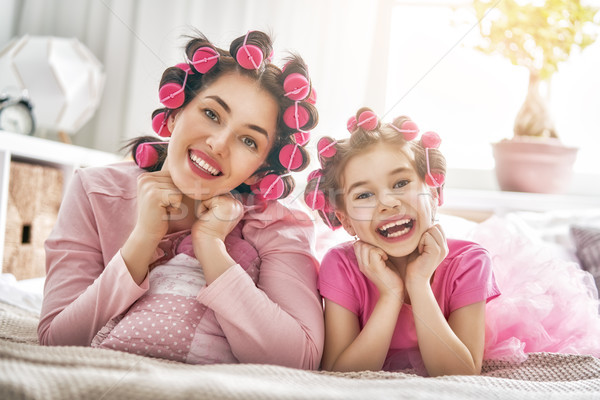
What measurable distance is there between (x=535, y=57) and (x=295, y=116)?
1.27 meters

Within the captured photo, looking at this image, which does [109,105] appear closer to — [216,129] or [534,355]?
[216,129]

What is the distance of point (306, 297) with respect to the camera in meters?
0.93

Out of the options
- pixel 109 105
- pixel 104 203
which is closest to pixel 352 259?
pixel 104 203

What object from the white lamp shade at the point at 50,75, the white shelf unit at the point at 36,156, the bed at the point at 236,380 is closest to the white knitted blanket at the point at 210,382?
the bed at the point at 236,380

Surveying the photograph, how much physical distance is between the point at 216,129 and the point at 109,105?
1.60m

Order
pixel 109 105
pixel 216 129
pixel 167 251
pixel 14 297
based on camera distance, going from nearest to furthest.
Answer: pixel 216 129
pixel 167 251
pixel 14 297
pixel 109 105

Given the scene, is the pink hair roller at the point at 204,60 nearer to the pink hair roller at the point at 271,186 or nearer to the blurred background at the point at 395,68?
the pink hair roller at the point at 271,186

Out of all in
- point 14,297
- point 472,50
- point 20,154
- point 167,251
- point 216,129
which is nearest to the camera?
point 216,129

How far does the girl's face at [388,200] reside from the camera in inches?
35.6

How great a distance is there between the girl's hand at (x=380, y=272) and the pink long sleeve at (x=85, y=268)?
0.35 m

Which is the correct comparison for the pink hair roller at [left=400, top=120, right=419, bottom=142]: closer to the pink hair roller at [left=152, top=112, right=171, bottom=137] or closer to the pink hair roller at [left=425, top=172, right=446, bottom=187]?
the pink hair roller at [left=425, top=172, right=446, bottom=187]

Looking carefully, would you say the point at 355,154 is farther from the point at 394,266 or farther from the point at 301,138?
the point at 394,266

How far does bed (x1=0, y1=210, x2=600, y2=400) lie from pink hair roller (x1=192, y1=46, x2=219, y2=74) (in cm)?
45

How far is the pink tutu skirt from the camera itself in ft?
3.31
